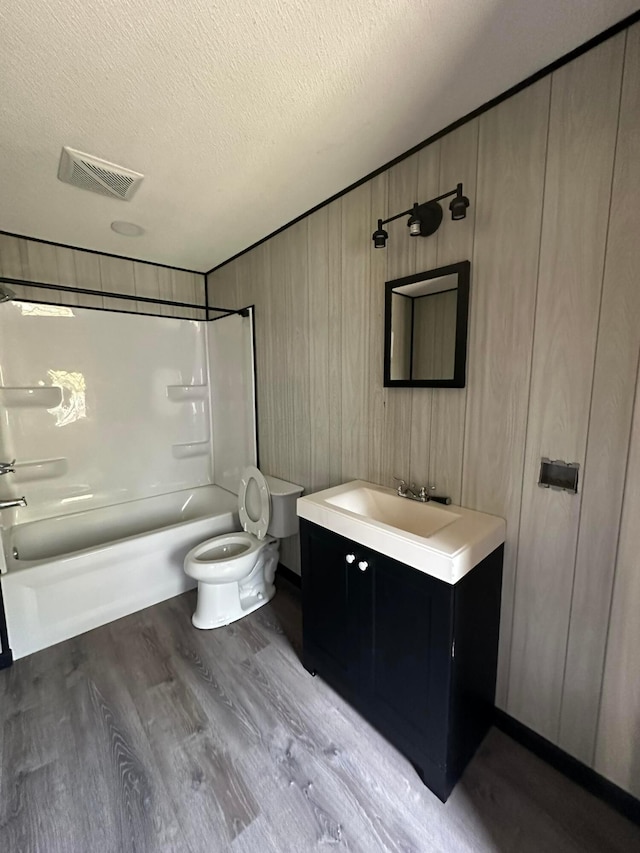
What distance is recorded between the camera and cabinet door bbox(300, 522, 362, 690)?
1448mm

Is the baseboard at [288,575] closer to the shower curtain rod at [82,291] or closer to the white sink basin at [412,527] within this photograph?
the white sink basin at [412,527]

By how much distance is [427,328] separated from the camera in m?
1.56

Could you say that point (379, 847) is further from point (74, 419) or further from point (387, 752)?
point (74, 419)

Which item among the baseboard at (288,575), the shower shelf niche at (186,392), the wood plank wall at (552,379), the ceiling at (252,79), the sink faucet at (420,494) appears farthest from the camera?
the shower shelf niche at (186,392)

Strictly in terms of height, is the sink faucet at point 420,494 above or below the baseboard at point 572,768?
above

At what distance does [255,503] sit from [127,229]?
1928 millimetres

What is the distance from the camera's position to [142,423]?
9.39 feet

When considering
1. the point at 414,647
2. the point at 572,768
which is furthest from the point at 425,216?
the point at 572,768

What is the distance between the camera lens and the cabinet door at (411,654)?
1.15 metres

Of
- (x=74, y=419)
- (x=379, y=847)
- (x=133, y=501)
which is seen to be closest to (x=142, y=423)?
(x=74, y=419)

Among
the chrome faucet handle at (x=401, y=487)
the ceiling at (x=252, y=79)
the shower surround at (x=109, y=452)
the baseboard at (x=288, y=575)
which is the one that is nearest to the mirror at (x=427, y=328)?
the chrome faucet handle at (x=401, y=487)

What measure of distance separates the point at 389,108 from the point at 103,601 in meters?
2.81

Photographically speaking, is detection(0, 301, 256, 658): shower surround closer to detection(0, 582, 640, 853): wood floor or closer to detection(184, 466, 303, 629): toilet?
detection(184, 466, 303, 629): toilet

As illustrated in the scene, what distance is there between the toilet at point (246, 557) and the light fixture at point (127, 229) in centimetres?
169
